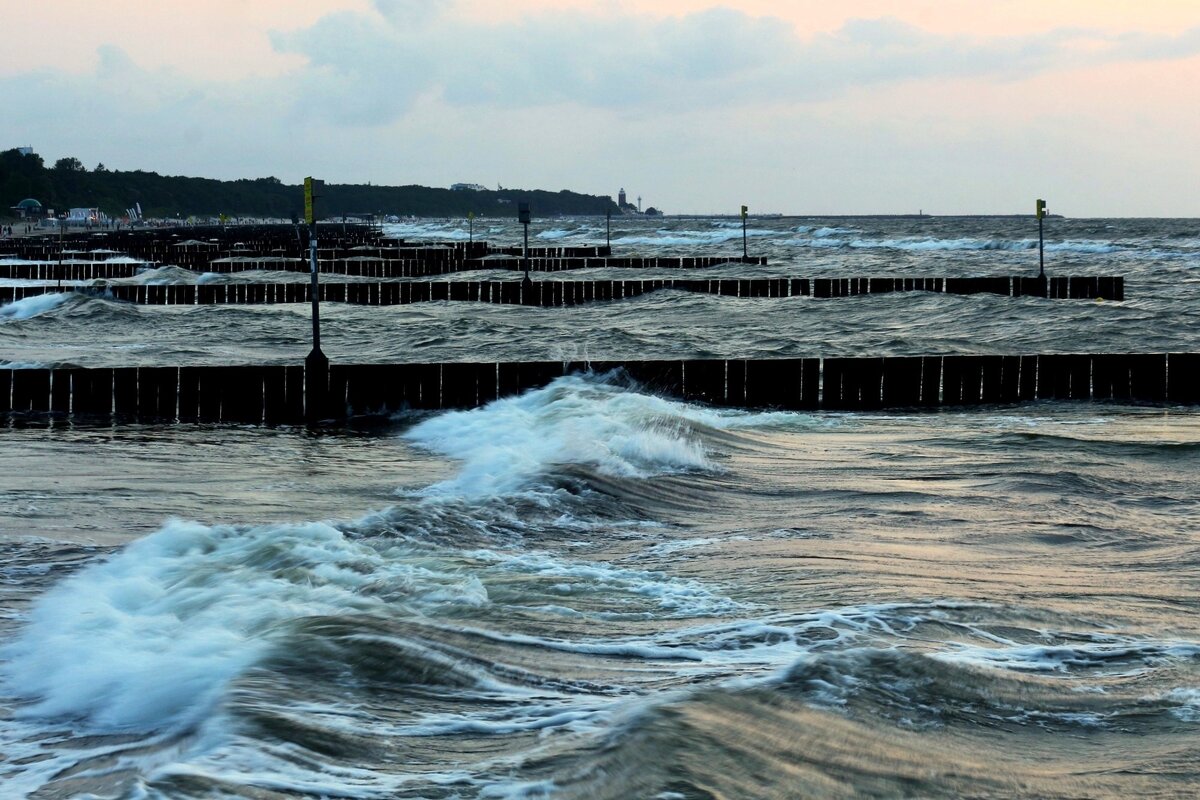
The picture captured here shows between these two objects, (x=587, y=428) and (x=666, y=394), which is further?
(x=666, y=394)

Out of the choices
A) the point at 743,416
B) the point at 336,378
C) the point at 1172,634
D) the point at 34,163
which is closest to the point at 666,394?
the point at 743,416

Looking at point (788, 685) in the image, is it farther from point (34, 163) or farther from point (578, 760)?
point (34, 163)

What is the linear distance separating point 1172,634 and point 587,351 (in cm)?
1721

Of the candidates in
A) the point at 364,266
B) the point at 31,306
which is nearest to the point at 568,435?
the point at 31,306

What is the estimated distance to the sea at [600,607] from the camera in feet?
15.5

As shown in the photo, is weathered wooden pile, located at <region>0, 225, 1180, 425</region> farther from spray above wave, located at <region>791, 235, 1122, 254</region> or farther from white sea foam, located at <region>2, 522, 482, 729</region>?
spray above wave, located at <region>791, 235, 1122, 254</region>

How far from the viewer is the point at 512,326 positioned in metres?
28.4

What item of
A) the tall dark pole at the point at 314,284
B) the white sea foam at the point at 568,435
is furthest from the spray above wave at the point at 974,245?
the tall dark pole at the point at 314,284

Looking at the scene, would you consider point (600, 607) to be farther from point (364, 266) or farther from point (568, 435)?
point (364, 266)

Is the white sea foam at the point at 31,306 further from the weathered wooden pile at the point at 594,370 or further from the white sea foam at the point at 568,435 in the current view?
the white sea foam at the point at 568,435

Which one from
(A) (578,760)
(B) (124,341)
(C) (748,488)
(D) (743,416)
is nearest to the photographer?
(A) (578,760)

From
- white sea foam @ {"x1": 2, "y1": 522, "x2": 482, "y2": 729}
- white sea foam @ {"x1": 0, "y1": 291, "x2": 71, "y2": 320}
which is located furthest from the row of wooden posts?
white sea foam @ {"x1": 2, "y1": 522, "x2": 482, "y2": 729}

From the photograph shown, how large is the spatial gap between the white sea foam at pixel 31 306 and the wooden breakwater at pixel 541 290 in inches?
54.1

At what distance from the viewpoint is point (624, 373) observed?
55.0 feet
